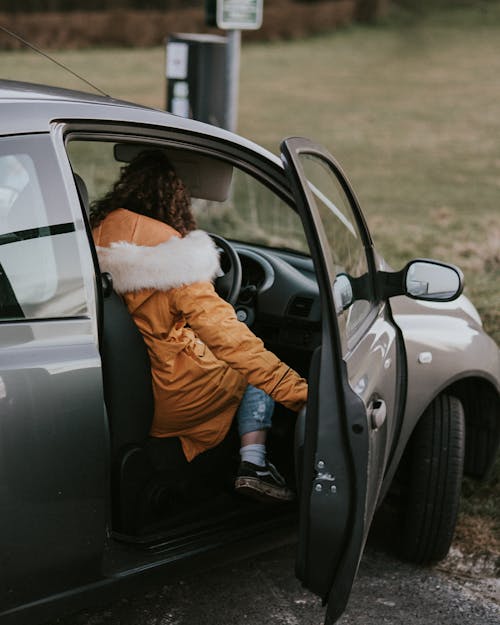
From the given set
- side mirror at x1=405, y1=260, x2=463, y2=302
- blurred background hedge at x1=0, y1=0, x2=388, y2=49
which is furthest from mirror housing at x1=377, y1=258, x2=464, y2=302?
blurred background hedge at x1=0, y1=0, x2=388, y2=49

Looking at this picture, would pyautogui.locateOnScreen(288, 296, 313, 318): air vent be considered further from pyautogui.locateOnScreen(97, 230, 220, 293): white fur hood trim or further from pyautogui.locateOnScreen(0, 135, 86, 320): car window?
pyautogui.locateOnScreen(0, 135, 86, 320): car window

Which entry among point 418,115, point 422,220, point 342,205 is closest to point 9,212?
point 342,205

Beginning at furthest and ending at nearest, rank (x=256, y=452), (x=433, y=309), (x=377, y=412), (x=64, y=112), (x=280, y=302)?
1. (x=280, y=302)
2. (x=433, y=309)
3. (x=256, y=452)
4. (x=377, y=412)
5. (x=64, y=112)

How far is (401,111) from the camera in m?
22.0

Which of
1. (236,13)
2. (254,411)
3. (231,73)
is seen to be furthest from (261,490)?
(231,73)

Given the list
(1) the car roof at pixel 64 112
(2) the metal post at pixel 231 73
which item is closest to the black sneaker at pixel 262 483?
(1) the car roof at pixel 64 112

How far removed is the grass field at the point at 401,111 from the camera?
9047 mm

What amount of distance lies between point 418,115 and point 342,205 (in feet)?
62.8

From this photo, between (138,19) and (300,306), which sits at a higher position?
(300,306)

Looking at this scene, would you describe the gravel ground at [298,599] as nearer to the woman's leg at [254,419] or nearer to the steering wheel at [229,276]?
the woman's leg at [254,419]

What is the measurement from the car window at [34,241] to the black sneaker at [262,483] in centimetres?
85

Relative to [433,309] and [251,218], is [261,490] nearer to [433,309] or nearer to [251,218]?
[433,309]

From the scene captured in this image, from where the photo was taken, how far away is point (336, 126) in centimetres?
1997

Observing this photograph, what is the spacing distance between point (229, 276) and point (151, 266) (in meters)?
0.73
